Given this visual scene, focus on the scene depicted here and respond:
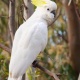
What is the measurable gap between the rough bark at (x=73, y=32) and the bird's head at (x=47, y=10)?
0.89 feet

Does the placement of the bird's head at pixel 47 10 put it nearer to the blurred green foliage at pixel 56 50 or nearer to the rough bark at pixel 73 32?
the rough bark at pixel 73 32

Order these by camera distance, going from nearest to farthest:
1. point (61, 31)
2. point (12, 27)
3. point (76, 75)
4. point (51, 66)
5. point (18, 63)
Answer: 1. point (18, 63)
2. point (12, 27)
3. point (76, 75)
4. point (51, 66)
5. point (61, 31)

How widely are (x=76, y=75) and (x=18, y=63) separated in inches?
31.5

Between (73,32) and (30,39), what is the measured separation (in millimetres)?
513

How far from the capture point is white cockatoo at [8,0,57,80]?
53.5 inches

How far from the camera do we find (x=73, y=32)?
1869mm

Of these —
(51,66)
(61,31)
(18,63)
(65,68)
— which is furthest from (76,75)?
(18,63)

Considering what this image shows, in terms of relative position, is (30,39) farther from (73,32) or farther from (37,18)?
(73,32)

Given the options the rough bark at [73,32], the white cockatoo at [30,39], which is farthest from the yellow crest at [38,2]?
the rough bark at [73,32]

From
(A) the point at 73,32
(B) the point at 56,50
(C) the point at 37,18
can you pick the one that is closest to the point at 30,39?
(C) the point at 37,18

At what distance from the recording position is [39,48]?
143 cm

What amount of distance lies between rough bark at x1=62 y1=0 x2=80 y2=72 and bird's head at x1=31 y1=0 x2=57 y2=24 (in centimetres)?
27

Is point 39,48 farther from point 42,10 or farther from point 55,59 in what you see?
point 55,59

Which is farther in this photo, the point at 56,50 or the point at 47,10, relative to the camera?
the point at 56,50
